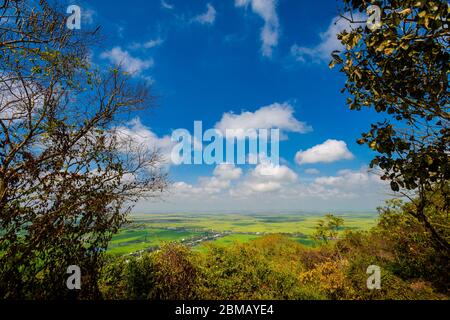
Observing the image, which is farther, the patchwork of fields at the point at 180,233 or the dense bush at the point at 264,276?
the patchwork of fields at the point at 180,233

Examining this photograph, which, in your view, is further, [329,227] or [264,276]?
[329,227]

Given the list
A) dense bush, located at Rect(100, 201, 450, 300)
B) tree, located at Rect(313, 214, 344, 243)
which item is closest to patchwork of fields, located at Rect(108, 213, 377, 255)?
dense bush, located at Rect(100, 201, 450, 300)

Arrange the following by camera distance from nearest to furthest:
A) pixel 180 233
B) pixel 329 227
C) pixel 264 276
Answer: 1. pixel 264 276
2. pixel 329 227
3. pixel 180 233

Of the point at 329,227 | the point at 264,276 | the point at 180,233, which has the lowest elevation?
the point at 180,233

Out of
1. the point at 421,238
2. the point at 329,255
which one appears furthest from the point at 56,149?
the point at 329,255

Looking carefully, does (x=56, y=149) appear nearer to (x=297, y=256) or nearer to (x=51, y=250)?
(x=51, y=250)

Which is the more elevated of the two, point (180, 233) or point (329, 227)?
point (329, 227)

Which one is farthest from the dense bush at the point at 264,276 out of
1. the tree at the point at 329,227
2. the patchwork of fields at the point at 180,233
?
the tree at the point at 329,227

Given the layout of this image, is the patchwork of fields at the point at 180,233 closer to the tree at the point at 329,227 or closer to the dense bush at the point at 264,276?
the dense bush at the point at 264,276

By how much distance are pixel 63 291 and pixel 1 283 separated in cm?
131

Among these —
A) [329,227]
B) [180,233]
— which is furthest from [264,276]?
[180,233]

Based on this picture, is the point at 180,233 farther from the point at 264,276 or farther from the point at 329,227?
the point at 264,276

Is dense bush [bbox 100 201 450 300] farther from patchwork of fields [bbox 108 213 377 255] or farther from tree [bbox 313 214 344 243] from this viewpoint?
tree [bbox 313 214 344 243]
